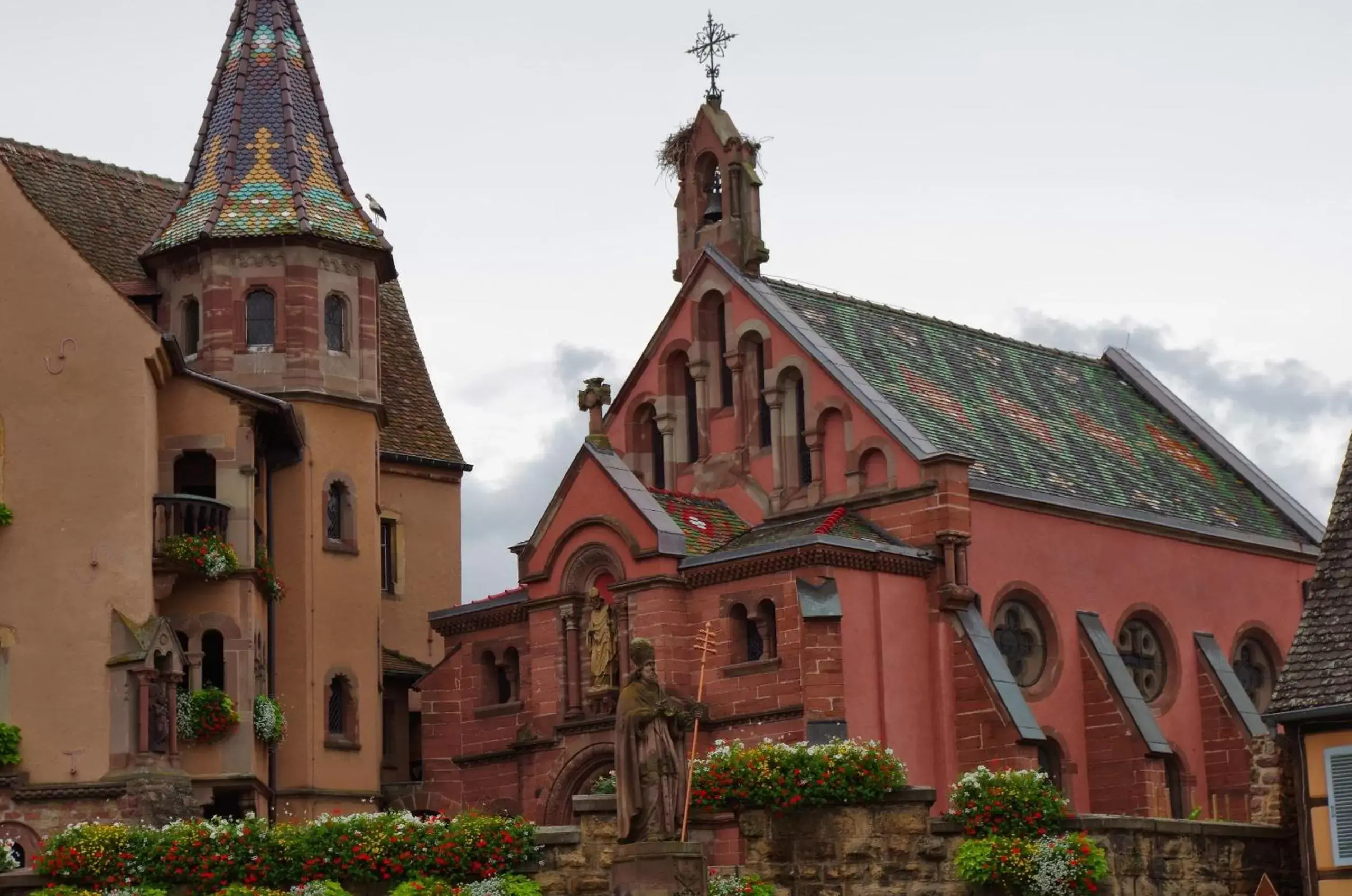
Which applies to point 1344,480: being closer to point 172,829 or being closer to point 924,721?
point 924,721

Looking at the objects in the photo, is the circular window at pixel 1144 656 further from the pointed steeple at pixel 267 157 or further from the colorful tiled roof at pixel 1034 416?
the pointed steeple at pixel 267 157

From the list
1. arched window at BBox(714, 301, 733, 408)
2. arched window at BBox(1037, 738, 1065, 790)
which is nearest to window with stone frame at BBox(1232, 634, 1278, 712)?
arched window at BBox(1037, 738, 1065, 790)

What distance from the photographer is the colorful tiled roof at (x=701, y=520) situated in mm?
53062

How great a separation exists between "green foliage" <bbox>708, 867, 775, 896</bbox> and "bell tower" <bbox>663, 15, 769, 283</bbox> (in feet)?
66.7

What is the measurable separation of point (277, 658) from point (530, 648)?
16.4ft

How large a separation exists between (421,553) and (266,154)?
1200 cm

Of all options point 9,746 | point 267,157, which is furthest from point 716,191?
point 9,746

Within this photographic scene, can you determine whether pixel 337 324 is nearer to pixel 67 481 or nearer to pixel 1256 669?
pixel 67 481

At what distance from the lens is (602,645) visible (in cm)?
5256

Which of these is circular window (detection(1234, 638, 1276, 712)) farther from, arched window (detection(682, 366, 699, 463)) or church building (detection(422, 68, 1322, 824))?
arched window (detection(682, 366, 699, 463))

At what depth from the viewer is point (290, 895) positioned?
1569 inches

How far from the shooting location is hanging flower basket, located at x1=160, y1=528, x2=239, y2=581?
163 ft

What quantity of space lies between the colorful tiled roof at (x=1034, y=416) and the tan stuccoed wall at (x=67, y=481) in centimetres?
1485

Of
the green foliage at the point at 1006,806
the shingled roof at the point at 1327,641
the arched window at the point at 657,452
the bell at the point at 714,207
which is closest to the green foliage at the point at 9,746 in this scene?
the arched window at the point at 657,452
